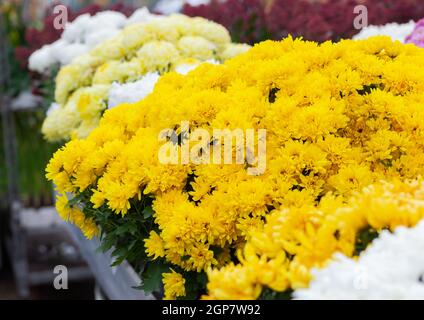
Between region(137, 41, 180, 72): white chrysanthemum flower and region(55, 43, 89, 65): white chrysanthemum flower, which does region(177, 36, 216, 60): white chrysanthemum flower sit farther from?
region(55, 43, 89, 65): white chrysanthemum flower

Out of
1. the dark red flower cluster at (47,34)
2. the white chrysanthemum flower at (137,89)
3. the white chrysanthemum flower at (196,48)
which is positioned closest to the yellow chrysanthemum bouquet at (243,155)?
the white chrysanthemum flower at (137,89)

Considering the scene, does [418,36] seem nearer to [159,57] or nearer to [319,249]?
[159,57]

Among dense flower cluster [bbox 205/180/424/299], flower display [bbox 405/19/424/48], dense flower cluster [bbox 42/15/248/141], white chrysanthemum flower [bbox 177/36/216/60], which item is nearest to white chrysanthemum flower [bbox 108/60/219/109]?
dense flower cluster [bbox 42/15/248/141]

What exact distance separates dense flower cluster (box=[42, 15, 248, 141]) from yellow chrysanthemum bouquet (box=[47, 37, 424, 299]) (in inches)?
28.9

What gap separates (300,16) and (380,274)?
2507 millimetres

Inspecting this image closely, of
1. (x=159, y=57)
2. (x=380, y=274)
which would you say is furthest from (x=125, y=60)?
(x=380, y=274)

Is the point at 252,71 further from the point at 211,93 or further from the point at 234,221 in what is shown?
the point at 234,221

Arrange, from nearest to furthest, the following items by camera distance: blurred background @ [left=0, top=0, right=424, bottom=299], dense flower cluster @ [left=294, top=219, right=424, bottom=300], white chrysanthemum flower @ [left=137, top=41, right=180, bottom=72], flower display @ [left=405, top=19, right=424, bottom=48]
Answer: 1. dense flower cluster @ [left=294, top=219, right=424, bottom=300]
2. flower display @ [left=405, top=19, right=424, bottom=48]
3. white chrysanthemum flower @ [left=137, top=41, right=180, bottom=72]
4. blurred background @ [left=0, top=0, right=424, bottom=299]

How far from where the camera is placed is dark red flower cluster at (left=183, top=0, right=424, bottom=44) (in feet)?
10.9

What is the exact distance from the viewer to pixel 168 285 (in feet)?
5.49

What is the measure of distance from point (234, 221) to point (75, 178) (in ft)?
1.66

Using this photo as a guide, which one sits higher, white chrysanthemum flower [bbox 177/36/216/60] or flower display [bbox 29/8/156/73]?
flower display [bbox 29/8/156/73]

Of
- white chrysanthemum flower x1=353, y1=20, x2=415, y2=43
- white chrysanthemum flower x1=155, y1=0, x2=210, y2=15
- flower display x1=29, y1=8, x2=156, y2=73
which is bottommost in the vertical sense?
white chrysanthemum flower x1=353, y1=20, x2=415, y2=43
